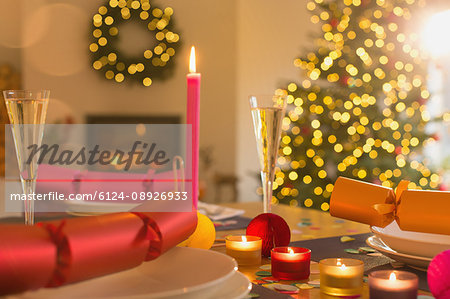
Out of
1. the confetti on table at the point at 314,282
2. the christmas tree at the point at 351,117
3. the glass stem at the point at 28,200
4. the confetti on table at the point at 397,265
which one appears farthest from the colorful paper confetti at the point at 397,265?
the christmas tree at the point at 351,117

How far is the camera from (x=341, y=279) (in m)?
0.47

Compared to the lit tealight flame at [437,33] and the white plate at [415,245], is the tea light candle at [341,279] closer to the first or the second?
the white plate at [415,245]

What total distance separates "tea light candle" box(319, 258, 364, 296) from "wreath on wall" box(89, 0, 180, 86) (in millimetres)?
4720

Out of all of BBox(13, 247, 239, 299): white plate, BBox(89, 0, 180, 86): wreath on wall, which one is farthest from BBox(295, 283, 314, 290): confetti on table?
BBox(89, 0, 180, 86): wreath on wall

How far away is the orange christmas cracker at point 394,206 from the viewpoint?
0.55 meters

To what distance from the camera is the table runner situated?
58 centimetres

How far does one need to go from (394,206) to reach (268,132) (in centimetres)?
19

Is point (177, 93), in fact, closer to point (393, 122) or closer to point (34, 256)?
point (393, 122)

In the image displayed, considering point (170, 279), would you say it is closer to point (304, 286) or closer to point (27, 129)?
point (304, 286)

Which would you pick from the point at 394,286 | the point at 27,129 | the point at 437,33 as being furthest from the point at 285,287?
the point at 437,33

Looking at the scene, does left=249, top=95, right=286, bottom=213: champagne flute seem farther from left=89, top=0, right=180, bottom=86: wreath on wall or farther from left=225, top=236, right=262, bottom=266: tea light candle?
left=89, top=0, right=180, bottom=86: wreath on wall

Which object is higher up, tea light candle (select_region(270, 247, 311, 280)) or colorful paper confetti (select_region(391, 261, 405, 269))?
tea light candle (select_region(270, 247, 311, 280))

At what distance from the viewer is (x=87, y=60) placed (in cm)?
493

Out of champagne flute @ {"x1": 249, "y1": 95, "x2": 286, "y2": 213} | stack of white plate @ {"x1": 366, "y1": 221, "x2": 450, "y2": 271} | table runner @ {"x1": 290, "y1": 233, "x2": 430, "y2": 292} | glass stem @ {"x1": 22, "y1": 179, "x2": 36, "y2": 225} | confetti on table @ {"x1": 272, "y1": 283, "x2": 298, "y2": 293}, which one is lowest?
table runner @ {"x1": 290, "y1": 233, "x2": 430, "y2": 292}
